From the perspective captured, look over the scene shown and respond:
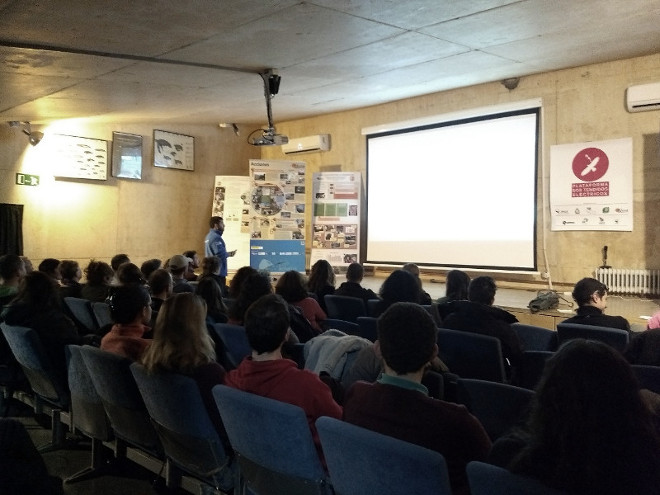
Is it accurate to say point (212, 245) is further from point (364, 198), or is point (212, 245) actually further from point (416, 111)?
point (416, 111)

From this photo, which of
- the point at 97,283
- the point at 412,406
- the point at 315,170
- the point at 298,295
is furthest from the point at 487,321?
the point at 315,170

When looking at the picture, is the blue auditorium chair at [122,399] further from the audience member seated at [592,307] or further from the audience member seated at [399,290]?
the audience member seated at [592,307]

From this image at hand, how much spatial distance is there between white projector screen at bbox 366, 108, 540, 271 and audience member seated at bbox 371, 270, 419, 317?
374 centimetres

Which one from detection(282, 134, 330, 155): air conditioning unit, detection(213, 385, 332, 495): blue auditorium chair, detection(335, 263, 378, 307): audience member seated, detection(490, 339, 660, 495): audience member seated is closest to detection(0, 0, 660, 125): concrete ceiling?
detection(282, 134, 330, 155): air conditioning unit

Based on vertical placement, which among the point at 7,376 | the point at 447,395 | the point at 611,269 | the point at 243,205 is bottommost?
the point at 7,376

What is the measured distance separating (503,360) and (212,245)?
6.22m

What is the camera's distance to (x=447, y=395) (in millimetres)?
2736

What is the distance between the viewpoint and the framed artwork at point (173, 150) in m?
10.5

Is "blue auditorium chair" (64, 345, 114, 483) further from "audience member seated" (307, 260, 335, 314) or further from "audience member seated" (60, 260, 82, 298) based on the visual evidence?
"audience member seated" (307, 260, 335, 314)

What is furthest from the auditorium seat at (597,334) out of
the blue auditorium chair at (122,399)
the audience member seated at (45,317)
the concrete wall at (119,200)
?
the concrete wall at (119,200)

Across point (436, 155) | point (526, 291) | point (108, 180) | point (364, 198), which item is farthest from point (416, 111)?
point (108, 180)

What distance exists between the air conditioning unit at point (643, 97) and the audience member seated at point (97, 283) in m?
5.87

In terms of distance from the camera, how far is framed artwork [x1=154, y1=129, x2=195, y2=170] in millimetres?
10453

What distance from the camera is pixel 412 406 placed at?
70.0 inches
